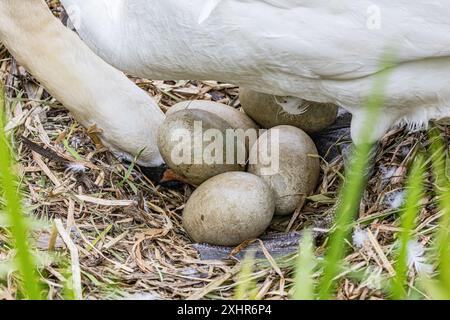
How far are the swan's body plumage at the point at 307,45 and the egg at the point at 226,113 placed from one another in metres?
0.43

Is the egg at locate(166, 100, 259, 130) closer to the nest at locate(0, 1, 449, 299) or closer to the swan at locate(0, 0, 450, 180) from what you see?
the nest at locate(0, 1, 449, 299)

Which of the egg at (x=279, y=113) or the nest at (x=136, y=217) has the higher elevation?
the egg at (x=279, y=113)

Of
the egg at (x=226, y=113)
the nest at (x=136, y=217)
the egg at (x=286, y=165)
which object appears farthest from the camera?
the egg at (x=226, y=113)

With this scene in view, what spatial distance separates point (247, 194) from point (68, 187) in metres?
0.66

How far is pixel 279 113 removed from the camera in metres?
2.89

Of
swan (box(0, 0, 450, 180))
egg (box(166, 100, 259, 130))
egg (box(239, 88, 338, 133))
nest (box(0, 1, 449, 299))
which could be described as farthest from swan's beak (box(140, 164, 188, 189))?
swan (box(0, 0, 450, 180))

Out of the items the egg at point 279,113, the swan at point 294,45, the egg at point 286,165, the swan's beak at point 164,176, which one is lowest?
the swan's beak at point 164,176

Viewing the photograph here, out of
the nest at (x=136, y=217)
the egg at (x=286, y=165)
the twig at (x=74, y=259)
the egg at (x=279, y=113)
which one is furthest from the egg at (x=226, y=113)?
the twig at (x=74, y=259)

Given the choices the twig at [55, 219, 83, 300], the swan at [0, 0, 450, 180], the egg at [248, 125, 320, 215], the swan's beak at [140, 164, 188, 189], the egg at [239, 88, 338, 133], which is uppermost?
the swan at [0, 0, 450, 180]

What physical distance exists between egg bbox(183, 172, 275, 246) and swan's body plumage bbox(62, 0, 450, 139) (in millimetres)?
320

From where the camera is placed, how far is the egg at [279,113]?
288cm

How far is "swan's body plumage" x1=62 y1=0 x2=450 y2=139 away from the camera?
2125mm

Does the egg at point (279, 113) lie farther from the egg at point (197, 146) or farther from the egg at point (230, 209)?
the egg at point (230, 209)
